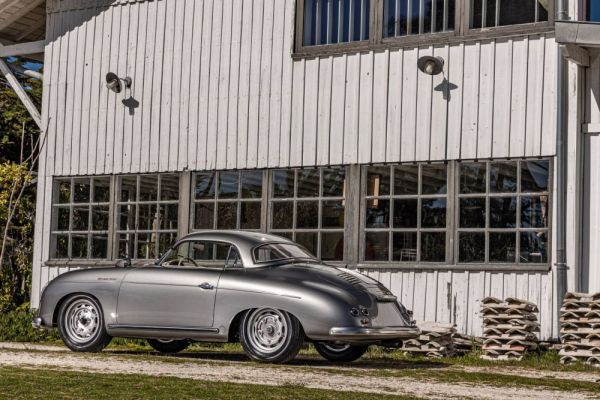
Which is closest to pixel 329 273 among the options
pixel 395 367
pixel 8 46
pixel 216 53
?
pixel 395 367

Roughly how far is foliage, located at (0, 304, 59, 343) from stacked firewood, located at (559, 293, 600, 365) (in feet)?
26.9

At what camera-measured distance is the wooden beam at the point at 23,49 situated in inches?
844

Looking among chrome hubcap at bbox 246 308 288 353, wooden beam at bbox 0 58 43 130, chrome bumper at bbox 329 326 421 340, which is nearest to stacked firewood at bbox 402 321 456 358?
chrome bumper at bbox 329 326 421 340

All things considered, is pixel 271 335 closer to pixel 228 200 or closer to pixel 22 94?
pixel 228 200

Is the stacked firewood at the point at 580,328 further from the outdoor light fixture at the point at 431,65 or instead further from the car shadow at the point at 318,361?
the outdoor light fixture at the point at 431,65

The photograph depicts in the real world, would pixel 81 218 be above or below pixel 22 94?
below

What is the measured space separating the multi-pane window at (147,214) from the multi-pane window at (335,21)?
11.1 feet

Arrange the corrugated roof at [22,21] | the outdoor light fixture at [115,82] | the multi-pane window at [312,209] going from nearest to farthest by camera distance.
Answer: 1. the multi-pane window at [312,209]
2. the outdoor light fixture at [115,82]
3. the corrugated roof at [22,21]

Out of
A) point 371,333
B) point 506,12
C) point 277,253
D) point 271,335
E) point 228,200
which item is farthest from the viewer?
point 228,200

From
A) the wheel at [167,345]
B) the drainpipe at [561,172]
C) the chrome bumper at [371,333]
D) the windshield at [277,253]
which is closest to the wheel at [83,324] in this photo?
the wheel at [167,345]

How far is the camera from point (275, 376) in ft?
36.8

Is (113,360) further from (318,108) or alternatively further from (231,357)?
(318,108)

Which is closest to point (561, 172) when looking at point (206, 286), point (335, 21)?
point (335, 21)

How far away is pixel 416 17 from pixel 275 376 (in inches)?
295
